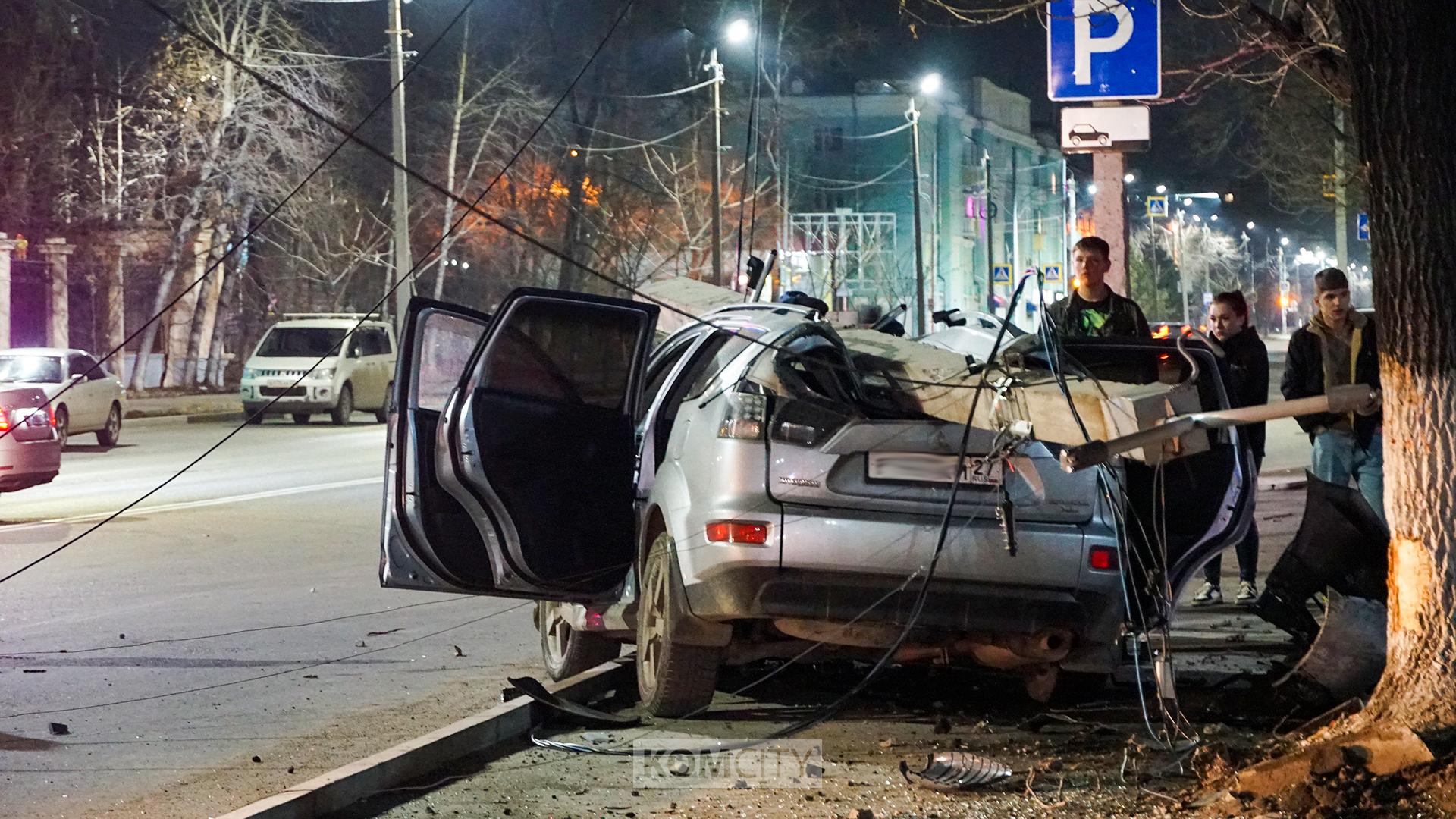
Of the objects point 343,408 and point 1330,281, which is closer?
point 1330,281

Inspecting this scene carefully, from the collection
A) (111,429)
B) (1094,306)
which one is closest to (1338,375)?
(1094,306)

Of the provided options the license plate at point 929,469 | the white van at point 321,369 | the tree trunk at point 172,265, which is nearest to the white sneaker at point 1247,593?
the license plate at point 929,469

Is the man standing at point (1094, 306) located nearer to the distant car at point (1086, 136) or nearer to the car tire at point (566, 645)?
the car tire at point (566, 645)

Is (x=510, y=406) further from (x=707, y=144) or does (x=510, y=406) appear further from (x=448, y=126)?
(x=707, y=144)

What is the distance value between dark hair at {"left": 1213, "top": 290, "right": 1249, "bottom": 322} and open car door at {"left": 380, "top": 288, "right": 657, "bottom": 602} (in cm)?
439

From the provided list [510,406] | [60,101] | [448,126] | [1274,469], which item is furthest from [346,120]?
[510,406]

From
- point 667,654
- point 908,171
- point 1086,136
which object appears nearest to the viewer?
point 667,654

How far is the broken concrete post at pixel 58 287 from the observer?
36156mm

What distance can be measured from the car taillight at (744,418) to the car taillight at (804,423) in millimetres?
50

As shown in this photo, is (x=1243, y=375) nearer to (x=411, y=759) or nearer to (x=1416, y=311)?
(x=1416, y=311)

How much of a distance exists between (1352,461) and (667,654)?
428 centimetres

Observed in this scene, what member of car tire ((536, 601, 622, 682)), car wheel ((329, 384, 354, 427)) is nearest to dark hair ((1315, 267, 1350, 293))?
car tire ((536, 601, 622, 682))

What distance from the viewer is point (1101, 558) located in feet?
18.7

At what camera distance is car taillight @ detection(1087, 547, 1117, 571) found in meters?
5.70
